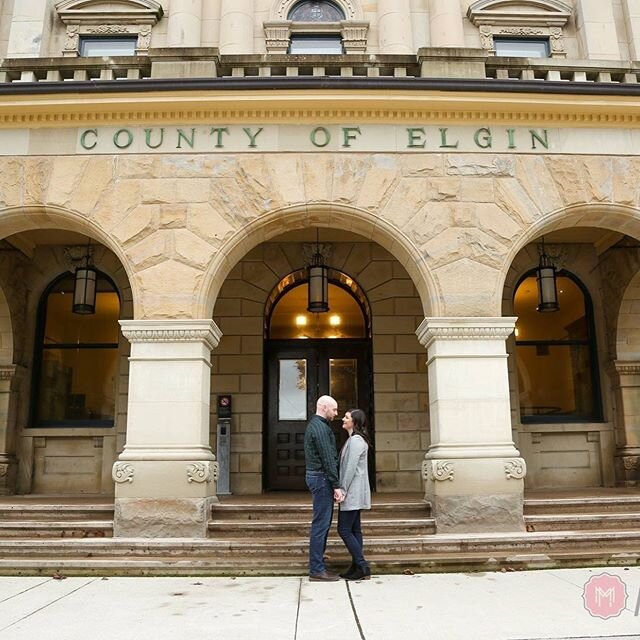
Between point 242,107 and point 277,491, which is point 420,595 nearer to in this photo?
point 277,491

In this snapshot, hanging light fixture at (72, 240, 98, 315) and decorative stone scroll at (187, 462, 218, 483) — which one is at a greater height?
hanging light fixture at (72, 240, 98, 315)

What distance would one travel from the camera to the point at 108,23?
568 inches

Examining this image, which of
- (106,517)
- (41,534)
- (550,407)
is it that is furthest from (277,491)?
(550,407)

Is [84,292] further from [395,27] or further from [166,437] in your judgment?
[395,27]

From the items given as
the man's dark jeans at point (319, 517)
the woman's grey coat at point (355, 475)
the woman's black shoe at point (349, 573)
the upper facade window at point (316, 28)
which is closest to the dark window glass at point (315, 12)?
the upper facade window at point (316, 28)

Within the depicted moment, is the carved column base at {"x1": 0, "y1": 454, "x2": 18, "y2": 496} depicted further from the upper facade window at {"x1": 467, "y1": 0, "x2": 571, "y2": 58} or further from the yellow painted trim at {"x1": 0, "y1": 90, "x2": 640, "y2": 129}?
the upper facade window at {"x1": 467, "y1": 0, "x2": 571, "y2": 58}

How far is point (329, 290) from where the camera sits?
13.2 metres

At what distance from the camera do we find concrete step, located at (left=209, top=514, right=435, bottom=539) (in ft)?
28.1

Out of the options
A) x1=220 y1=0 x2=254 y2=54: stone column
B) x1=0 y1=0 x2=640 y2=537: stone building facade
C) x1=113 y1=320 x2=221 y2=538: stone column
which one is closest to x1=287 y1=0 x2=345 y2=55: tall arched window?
x1=220 y1=0 x2=254 y2=54: stone column

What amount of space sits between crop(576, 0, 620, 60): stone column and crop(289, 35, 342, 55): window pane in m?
5.24

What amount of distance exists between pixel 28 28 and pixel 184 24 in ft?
10.9

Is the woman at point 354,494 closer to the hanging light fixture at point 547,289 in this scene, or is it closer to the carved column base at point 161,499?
the carved column base at point 161,499

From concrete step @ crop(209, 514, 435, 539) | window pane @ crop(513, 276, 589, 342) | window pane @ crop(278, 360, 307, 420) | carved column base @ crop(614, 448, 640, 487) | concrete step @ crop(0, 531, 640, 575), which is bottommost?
concrete step @ crop(0, 531, 640, 575)

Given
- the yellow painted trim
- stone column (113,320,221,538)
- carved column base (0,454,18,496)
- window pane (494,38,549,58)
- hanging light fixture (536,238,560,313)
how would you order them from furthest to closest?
window pane (494,38,549,58)
hanging light fixture (536,238,560,313)
carved column base (0,454,18,496)
the yellow painted trim
stone column (113,320,221,538)
